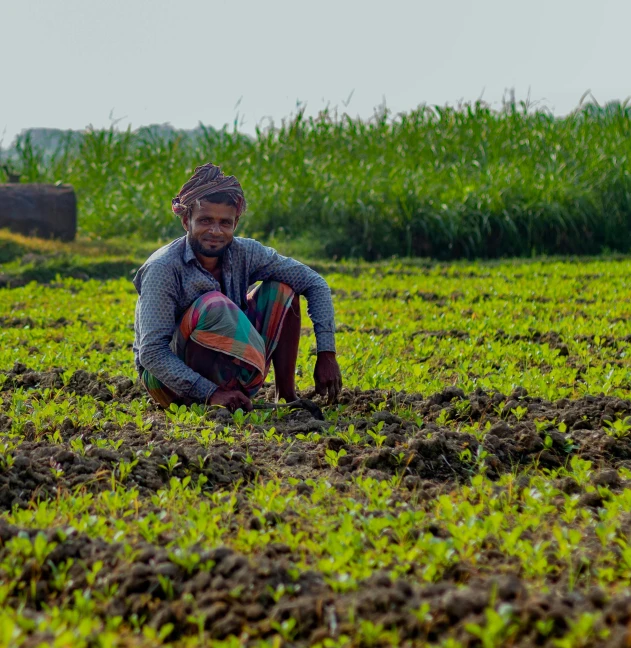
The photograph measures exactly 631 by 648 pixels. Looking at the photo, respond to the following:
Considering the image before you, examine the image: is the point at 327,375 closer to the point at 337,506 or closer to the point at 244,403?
the point at 244,403

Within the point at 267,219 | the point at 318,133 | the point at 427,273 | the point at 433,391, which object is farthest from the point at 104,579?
the point at 318,133

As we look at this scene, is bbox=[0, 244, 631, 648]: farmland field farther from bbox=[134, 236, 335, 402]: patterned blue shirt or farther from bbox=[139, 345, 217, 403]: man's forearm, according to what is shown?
bbox=[134, 236, 335, 402]: patterned blue shirt

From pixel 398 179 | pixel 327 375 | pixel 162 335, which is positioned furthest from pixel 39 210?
pixel 327 375

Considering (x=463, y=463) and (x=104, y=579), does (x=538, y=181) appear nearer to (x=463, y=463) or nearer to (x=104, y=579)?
(x=463, y=463)

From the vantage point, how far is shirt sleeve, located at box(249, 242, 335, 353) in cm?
496

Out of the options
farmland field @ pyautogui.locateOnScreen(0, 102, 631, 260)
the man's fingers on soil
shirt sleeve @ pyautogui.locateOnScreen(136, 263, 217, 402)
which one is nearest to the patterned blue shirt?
shirt sleeve @ pyautogui.locateOnScreen(136, 263, 217, 402)

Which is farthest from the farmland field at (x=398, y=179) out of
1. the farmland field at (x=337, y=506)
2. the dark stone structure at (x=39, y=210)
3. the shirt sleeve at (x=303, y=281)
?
the shirt sleeve at (x=303, y=281)

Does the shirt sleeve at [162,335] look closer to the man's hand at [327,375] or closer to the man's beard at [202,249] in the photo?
the man's beard at [202,249]

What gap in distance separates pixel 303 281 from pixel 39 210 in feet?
28.4

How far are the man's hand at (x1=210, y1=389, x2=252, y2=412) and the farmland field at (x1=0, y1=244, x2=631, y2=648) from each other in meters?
0.10

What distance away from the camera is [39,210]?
12844 mm

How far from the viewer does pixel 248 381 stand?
4.92m

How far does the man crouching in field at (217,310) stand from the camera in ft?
15.3

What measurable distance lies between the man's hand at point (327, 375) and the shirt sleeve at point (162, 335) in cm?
54
